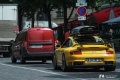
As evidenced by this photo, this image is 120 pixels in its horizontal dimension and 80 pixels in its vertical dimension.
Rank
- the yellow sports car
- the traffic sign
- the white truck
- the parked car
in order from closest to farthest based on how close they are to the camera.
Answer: the yellow sports car → the parked car → the traffic sign → the white truck

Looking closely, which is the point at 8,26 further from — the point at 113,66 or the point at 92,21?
the point at 113,66

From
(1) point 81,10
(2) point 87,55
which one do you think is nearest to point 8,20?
(1) point 81,10

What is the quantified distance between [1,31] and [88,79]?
23.8 metres

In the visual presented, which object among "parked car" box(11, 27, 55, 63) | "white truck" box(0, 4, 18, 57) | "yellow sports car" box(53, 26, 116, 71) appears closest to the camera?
"yellow sports car" box(53, 26, 116, 71)

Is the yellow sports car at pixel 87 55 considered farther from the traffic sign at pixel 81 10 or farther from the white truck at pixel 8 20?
the white truck at pixel 8 20

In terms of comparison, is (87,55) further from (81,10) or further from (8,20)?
(8,20)

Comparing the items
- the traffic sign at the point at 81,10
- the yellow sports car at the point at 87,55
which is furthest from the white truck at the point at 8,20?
the yellow sports car at the point at 87,55

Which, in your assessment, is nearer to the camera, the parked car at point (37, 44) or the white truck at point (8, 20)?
the parked car at point (37, 44)

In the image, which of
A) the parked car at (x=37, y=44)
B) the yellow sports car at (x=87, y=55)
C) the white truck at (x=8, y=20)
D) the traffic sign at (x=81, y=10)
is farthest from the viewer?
the white truck at (x=8, y=20)

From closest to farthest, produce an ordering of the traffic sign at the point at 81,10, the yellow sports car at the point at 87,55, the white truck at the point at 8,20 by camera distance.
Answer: the yellow sports car at the point at 87,55, the traffic sign at the point at 81,10, the white truck at the point at 8,20

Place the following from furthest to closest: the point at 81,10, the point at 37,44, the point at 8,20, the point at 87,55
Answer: the point at 8,20 < the point at 81,10 < the point at 37,44 < the point at 87,55

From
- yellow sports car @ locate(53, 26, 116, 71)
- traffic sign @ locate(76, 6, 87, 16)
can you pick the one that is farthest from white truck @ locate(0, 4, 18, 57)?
yellow sports car @ locate(53, 26, 116, 71)

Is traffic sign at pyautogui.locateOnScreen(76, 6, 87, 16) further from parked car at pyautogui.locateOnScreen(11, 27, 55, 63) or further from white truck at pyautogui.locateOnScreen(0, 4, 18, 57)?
white truck at pyautogui.locateOnScreen(0, 4, 18, 57)

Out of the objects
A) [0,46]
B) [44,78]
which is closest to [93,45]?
[44,78]
